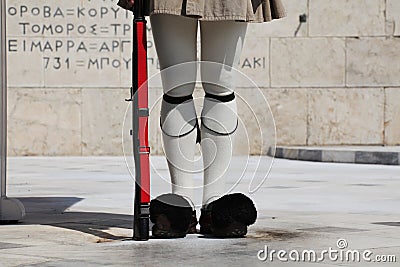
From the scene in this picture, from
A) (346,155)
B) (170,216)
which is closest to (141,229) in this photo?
(170,216)

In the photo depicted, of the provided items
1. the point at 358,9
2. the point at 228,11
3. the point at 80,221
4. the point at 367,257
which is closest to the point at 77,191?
the point at 80,221

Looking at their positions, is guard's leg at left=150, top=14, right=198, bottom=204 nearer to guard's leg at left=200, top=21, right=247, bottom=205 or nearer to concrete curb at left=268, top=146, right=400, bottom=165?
guard's leg at left=200, top=21, right=247, bottom=205

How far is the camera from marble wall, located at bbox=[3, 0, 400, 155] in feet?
46.9

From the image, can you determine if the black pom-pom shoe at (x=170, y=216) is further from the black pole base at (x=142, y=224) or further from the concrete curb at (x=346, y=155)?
the concrete curb at (x=346, y=155)

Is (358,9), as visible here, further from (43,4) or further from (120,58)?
(43,4)

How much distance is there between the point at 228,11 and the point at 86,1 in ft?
31.7

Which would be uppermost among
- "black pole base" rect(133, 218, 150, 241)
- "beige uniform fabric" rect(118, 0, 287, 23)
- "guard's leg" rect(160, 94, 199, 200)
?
"beige uniform fabric" rect(118, 0, 287, 23)

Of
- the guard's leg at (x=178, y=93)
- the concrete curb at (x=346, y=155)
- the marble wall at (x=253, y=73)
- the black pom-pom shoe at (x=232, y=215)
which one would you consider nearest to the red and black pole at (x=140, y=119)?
the guard's leg at (x=178, y=93)

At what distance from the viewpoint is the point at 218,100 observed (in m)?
5.23

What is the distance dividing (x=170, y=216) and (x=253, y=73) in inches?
379

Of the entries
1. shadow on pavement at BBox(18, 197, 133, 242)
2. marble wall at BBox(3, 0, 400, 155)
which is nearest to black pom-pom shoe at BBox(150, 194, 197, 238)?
shadow on pavement at BBox(18, 197, 133, 242)

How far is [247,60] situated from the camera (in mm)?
14523

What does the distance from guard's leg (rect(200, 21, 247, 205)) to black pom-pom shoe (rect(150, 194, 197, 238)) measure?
0.23 m

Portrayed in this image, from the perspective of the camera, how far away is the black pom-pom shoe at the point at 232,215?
503 cm
